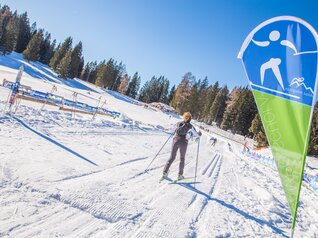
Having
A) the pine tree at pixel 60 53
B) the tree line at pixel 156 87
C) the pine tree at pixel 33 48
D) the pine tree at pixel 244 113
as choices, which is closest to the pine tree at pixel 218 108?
the tree line at pixel 156 87

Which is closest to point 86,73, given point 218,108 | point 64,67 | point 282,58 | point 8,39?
point 64,67

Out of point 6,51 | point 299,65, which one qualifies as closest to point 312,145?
point 299,65

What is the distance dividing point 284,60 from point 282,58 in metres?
0.05

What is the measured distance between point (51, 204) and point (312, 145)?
154 ft

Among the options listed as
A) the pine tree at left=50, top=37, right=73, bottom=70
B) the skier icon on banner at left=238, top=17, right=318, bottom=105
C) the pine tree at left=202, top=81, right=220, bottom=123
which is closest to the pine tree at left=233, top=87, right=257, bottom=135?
the pine tree at left=202, top=81, right=220, bottom=123

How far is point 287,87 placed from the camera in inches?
151

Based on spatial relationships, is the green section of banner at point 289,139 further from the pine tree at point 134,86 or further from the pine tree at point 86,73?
the pine tree at point 86,73

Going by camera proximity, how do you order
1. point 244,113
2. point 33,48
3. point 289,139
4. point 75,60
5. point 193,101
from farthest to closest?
point 75,60 < point 193,101 < point 33,48 < point 244,113 < point 289,139

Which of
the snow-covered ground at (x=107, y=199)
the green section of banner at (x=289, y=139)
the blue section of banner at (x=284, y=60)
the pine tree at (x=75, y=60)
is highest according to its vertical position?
the pine tree at (x=75, y=60)

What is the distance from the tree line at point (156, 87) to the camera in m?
67.5

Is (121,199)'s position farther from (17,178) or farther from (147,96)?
(147,96)

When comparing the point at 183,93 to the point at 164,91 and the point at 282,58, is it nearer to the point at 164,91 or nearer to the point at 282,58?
the point at 164,91

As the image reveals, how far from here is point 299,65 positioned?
378 centimetres

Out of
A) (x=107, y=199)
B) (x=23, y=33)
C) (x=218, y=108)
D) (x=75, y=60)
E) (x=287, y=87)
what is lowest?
(x=107, y=199)
